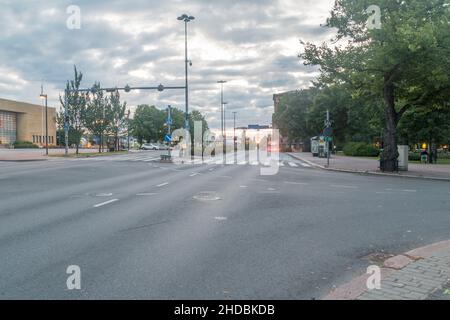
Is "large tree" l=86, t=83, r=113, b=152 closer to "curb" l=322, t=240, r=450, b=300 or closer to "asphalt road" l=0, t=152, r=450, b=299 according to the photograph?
"asphalt road" l=0, t=152, r=450, b=299

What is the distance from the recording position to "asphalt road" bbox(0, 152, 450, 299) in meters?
5.39

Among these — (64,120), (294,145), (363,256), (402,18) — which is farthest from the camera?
(294,145)

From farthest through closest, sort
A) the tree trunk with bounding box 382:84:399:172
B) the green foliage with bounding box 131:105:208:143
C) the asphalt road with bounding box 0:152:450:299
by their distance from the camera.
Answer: the green foliage with bounding box 131:105:208:143 < the tree trunk with bounding box 382:84:399:172 < the asphalt road with bounding box 0:152:450:299

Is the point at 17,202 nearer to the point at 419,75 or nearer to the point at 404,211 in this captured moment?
the point at 404,211

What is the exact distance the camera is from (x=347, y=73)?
84.6 feet

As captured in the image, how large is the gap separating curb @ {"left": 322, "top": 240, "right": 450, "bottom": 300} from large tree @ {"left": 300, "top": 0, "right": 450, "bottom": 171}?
1659cm

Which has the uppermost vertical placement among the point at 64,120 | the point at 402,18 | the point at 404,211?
the point at 402,18

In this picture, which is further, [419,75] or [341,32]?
[341,32]

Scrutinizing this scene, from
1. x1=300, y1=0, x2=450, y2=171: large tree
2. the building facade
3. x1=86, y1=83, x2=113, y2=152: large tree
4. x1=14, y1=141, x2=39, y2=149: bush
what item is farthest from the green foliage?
→ x1=300, y1=0, x2=450, y2=171: large tree

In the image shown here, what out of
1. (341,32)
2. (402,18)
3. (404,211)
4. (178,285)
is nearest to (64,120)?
(341,32)

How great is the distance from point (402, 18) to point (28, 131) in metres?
88.6

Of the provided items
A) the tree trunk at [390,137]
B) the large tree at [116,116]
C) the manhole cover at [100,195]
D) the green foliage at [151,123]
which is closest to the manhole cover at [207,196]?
the manhole cover at [100,195]

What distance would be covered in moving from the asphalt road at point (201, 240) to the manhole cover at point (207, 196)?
0.05 meters

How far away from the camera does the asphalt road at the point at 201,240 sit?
5391mm
